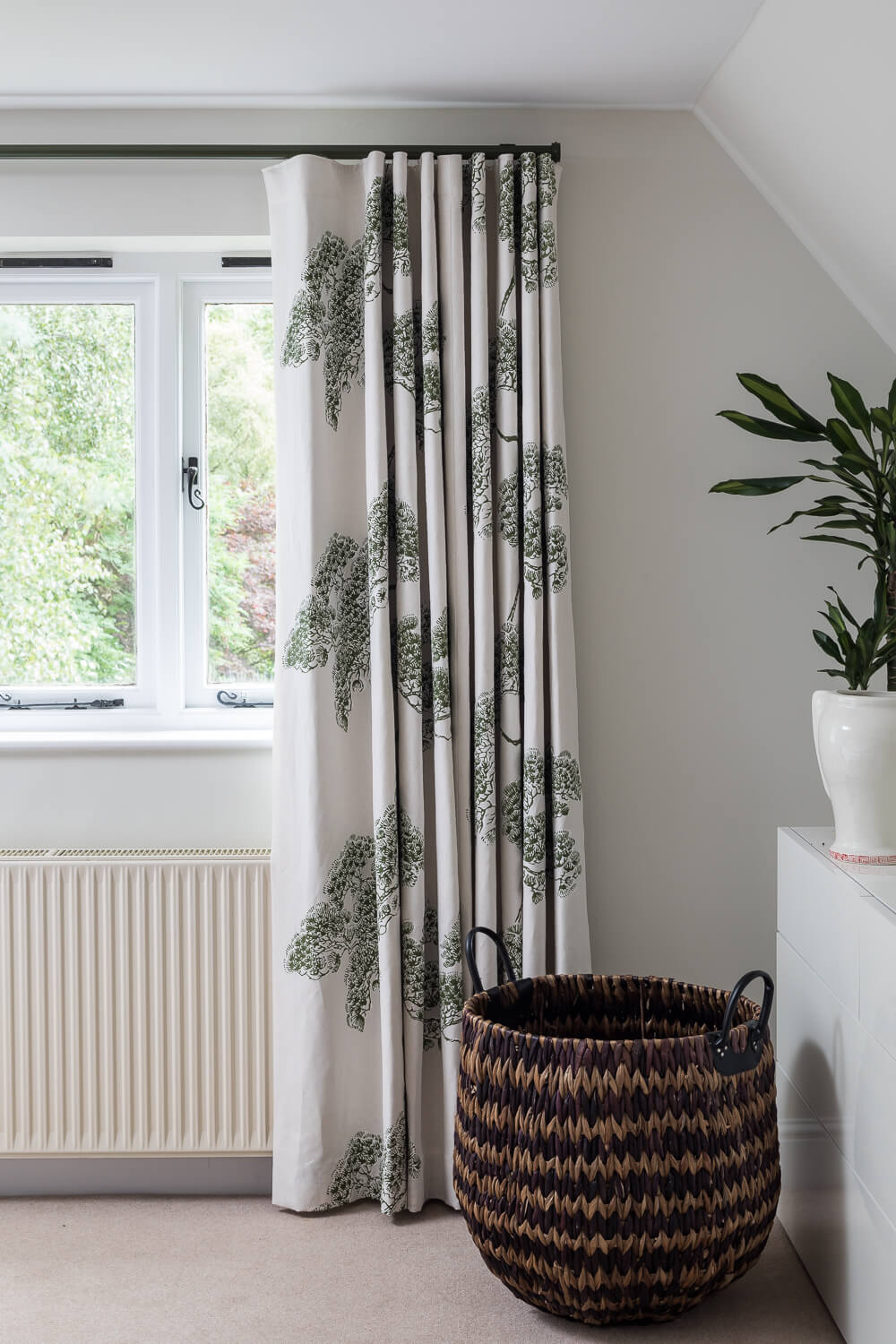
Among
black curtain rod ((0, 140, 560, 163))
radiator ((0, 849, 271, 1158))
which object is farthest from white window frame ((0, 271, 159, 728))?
radiator ((0, 849, 271, 1158))

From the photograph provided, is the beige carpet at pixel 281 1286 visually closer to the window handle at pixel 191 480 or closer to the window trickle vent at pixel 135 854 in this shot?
the window trickle vent at pixel 135 854

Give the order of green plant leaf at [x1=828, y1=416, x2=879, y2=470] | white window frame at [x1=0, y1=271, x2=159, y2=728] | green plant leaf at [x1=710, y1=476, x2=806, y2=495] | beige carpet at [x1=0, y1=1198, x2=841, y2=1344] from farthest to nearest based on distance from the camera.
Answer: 1. white window frame at [x1=0, y1=271, x2=159, y2=728]
2. green plant leaf at [x1=710, y1=476, x2=806, y2=495]
3. green plant leaf at [x1=828, y1=416, x2=879, y2=470]
4. beige carpet at [x1=0, y1=1198, x2=841, y2=1344]

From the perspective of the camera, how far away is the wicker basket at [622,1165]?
69.0 inches

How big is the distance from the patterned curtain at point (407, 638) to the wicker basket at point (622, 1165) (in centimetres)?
43

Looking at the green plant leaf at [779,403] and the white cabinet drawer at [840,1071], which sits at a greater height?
the green plant leaf at [779,403]

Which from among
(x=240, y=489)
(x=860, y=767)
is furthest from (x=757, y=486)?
(x=240, y=489)

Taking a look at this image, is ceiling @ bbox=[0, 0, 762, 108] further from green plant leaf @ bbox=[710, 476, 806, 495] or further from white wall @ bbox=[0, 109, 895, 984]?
green plant leaf @ bbox=[710, 476, 806, 495]

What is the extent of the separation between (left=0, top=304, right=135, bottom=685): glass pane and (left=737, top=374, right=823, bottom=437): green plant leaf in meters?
1.41

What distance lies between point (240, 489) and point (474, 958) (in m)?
1.23

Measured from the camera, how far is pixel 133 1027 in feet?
7.82

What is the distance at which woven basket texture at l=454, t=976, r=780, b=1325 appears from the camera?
1751mm

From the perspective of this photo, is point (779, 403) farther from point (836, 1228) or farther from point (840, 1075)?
point (836, 1228)

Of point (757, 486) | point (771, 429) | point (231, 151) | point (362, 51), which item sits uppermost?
point (362, 51)

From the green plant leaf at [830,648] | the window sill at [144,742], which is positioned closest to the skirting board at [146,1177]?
the window sill at [144,742]
